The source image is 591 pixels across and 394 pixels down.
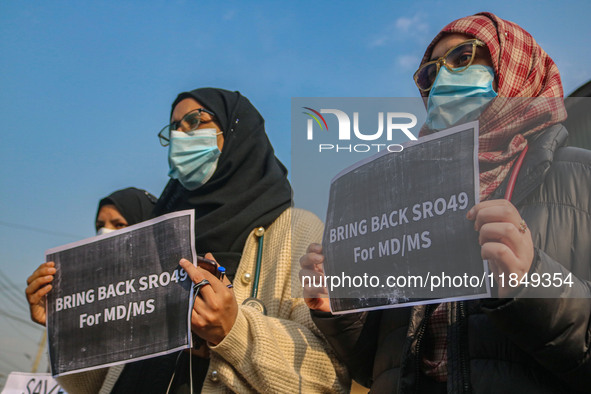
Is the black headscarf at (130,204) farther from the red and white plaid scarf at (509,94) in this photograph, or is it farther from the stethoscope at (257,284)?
the red and white plaid scarf at (509,94)

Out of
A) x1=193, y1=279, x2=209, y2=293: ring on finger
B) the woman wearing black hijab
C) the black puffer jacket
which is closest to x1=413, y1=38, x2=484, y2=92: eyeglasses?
the black puffer jacket

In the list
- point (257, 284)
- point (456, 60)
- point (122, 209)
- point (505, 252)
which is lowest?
point (257, 284)

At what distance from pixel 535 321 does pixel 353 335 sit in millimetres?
720

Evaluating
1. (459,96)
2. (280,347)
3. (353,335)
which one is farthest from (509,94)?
(280,347)

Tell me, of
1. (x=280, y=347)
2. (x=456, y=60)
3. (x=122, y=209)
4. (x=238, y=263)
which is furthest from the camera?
(x=122, y=209)

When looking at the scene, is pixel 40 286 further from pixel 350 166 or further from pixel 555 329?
pixel 555 329

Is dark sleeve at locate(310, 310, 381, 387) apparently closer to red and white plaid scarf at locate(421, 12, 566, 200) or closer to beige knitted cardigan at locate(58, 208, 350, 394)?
beige knitted cardigan at locate(58, 208, 350, 394)

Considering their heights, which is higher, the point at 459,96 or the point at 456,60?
the point at 456,60

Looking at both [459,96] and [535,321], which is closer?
[535,321]

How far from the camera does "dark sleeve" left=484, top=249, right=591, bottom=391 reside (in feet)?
Answer: 4.63

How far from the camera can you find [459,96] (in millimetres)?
1936

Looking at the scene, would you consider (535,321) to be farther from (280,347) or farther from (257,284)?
(257,284)

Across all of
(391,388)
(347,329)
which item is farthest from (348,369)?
(391,388)

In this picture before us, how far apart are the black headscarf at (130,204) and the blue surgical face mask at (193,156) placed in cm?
130
